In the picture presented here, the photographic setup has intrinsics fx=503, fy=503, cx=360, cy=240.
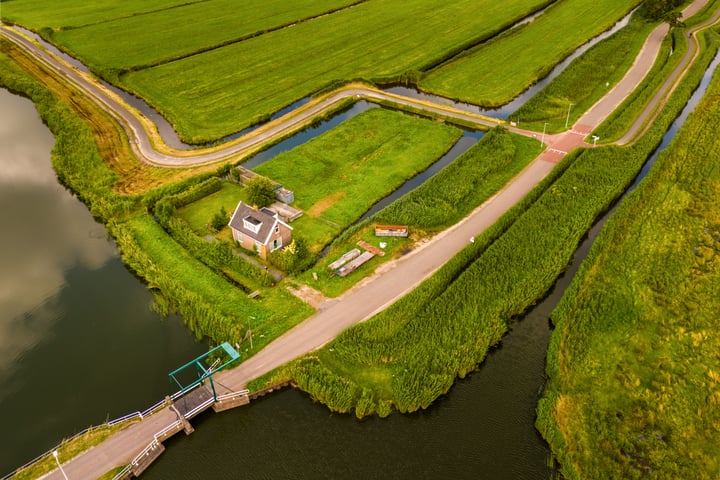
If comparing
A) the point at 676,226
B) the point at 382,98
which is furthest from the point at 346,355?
the point at 382,98

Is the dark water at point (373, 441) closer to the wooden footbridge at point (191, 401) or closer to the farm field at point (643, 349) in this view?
the wooden footbridge at point (191, 401)

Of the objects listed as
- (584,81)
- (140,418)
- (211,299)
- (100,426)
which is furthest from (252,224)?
(584,81)

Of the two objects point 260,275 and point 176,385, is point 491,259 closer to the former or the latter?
point 260,275

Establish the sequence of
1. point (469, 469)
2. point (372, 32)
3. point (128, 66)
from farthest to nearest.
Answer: point (372, 32)
point (128, 66)
point (469, 469)

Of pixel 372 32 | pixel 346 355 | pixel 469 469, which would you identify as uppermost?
pixel 372 32

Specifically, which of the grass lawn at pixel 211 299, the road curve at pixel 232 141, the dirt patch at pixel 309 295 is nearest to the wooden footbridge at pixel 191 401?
the grass lawn at pixel 211 299

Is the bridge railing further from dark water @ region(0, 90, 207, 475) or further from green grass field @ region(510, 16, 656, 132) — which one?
green grass field @ region(510, 16, 656, 132)
